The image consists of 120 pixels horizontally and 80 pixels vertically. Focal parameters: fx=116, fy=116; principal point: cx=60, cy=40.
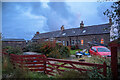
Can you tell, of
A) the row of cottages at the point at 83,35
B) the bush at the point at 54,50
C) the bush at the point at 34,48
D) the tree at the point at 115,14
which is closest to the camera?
the tree at the point at 115,14

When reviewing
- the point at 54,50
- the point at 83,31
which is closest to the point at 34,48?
the point at 54,50

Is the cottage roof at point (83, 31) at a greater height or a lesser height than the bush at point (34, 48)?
greater

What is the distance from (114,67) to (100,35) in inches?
843

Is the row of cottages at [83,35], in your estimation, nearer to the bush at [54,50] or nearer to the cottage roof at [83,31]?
the cottage roof at [83,31]

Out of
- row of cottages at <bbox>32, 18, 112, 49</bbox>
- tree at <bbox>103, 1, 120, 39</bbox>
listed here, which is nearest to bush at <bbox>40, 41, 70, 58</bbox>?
row of cottages at <bbox>32, 18, 112, 49</bbox>

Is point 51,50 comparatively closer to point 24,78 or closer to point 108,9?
point 24,78

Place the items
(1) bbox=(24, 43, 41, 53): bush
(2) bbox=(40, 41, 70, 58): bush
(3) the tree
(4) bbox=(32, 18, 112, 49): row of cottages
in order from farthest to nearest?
(4) bbox=(32, 18, 112, 49): row of cottages
(1) bbox=(24, 43, 41, 53): bush
(2) bbox=(40, 41, 70, 58): bush
(3) the tree

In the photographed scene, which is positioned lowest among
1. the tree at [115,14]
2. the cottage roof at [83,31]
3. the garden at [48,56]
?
the garden at [48,56]

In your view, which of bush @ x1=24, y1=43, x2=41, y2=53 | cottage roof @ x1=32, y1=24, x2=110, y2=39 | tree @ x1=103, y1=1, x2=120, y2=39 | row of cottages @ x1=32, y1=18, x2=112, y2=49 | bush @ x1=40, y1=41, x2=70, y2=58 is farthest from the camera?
cottage roof @ x1=32, y1=24, x2=110, y2=39

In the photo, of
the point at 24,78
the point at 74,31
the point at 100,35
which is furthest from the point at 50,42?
the point at 74,31

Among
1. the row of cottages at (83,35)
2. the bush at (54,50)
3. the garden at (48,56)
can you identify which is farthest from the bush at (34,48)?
the row of cottages at (83,35)

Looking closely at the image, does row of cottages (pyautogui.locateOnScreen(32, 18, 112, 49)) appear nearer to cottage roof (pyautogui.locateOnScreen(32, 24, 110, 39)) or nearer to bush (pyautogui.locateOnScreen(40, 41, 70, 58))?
cottage roof (pyautogui.locateOnScreen(32, 24, 110, 39))

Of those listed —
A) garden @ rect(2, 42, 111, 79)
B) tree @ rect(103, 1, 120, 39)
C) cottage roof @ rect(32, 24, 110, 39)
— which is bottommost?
garden @ rect(2, 42, 111, 79)

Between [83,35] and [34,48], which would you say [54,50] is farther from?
[83,35]
